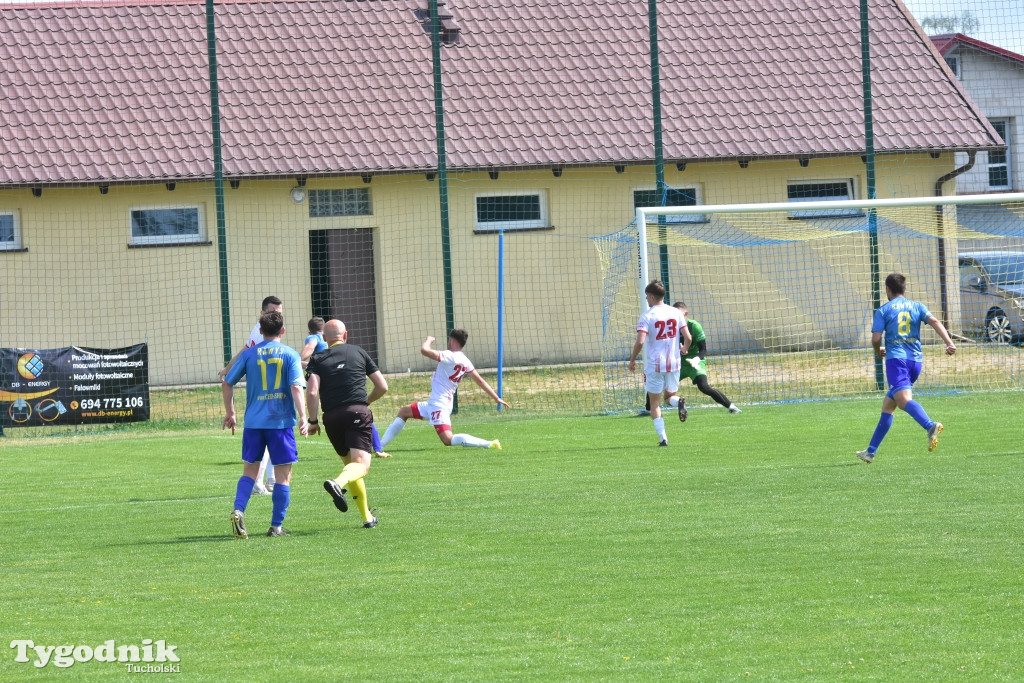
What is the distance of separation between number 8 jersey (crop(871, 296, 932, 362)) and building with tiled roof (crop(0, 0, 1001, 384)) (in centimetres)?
1151

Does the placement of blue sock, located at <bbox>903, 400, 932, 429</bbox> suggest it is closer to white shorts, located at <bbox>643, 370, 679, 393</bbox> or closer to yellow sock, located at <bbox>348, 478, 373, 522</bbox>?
white shorts, located at <bbox>643, 370, 679, 393</bbox>

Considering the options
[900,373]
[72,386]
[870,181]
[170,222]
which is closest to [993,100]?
[870,181]

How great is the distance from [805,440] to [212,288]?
12.5 metres

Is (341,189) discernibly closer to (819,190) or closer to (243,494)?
(819,190)

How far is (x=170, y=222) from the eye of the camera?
24.1 m

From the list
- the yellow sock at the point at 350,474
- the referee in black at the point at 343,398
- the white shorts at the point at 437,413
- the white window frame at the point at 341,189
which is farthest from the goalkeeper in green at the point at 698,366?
the white window frame at the point at 341,189

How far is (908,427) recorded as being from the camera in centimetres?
1559

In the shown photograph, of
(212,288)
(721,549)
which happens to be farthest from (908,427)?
(212,288)

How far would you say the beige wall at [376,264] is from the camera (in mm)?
23375

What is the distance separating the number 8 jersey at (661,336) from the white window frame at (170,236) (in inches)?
459

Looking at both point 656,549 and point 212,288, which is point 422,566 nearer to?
point 656,549

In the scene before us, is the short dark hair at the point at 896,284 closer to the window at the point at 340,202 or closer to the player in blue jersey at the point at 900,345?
the player in blue jersey at the point at 900,345

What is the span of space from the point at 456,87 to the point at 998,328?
11.0 metres

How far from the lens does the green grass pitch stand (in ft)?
20.9
